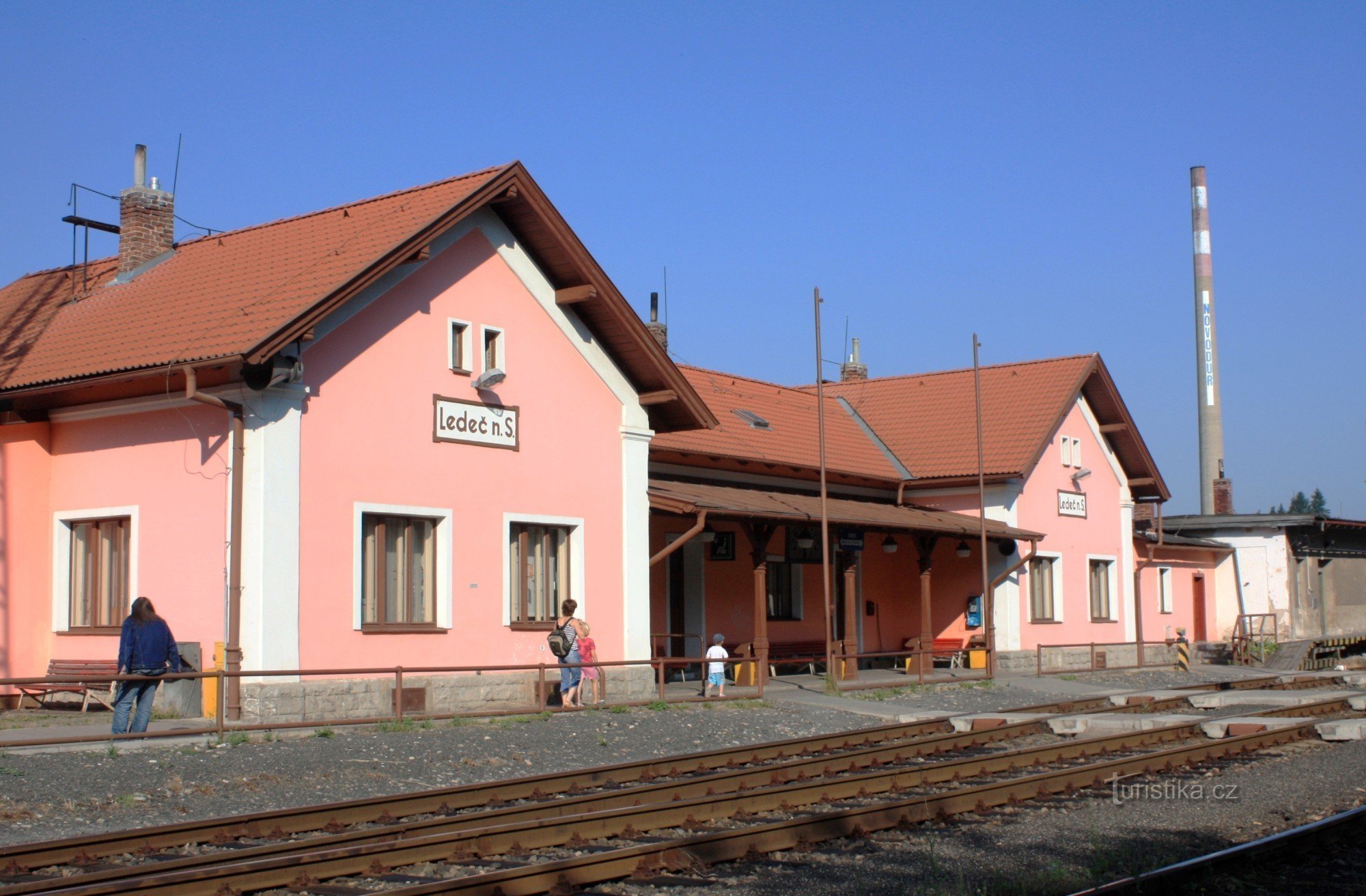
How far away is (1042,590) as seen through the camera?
3131cm

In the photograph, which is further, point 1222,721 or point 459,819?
point 1222,721

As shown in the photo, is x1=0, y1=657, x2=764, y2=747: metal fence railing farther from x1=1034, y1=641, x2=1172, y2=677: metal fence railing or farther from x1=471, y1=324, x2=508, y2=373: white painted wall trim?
x1=1034, y1=641, x2=1172, y2=677: metal fence railing

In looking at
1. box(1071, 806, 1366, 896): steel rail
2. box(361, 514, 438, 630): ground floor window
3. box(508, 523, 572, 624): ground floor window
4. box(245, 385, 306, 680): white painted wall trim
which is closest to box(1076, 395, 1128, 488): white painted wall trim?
box(508, 523, 572, 624): ground floor window

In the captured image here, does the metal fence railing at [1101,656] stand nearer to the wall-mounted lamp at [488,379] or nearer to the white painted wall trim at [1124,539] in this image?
the white painted wall trim at [1124,539]

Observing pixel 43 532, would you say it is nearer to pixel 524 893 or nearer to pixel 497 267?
pixel 497 267

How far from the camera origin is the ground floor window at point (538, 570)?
18.9m

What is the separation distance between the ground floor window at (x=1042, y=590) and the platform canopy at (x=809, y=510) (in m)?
1.53

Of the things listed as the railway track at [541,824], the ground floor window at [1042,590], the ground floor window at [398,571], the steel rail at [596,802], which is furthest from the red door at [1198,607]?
the ground floor window at [398,571]

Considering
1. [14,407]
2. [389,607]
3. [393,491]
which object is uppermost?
[14,407]

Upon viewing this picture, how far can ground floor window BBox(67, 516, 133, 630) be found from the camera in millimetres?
17031

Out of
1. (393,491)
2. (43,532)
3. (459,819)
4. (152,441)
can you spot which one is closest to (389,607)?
(393,491)

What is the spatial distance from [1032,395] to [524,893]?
2611 centimetres

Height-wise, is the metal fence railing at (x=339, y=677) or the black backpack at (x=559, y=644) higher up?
the black backpack at (x=559, y=644)

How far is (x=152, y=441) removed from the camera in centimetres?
1670
